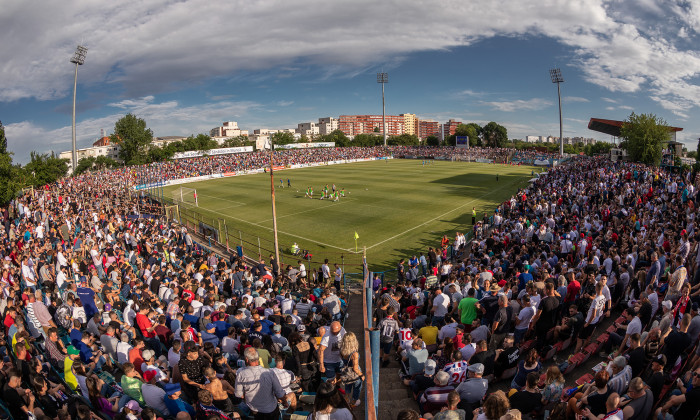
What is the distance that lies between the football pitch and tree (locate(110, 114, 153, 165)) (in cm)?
4813

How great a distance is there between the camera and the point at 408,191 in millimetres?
42562

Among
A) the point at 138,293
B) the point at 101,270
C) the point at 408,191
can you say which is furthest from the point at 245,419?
the point at 408,191

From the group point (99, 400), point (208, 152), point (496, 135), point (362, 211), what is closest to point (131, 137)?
point (208, 152)

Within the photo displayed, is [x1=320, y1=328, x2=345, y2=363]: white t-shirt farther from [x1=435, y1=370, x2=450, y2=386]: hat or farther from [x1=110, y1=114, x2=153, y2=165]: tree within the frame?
[x1=110, y1=114, x2=153, y2=165]: tree

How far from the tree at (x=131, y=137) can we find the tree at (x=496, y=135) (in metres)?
111

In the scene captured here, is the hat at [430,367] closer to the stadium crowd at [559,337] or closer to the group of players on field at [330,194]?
the stadium crowd at [559,337]

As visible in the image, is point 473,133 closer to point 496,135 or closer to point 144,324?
point 496,135

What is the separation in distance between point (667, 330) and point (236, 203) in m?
36.7

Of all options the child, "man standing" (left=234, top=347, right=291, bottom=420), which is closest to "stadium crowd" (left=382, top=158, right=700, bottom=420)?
"man standing" (left=234, top=347, right=291, bottom=420)

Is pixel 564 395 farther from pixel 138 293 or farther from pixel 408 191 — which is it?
pixel 408 191

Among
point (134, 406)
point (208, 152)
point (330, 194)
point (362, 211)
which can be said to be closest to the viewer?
point (134, 406)

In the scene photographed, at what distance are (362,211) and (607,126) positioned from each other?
48.9 metres

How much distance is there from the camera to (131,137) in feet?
307

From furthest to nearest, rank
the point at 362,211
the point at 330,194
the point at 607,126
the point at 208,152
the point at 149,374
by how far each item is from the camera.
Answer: the point at 208,152, the point at 607,126, the point at 330,194, the point at 362,211, the point at 149,374
